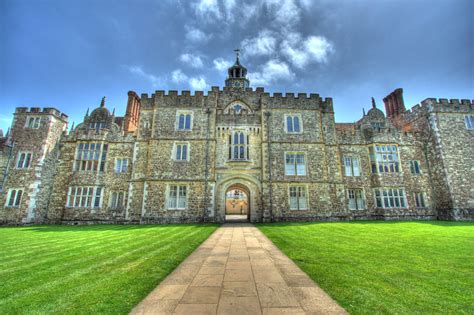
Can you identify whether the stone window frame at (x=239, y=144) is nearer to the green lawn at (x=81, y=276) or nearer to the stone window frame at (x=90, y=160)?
the stone window frame at (x=90, y=160)

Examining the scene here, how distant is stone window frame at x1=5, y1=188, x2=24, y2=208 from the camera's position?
788 inches

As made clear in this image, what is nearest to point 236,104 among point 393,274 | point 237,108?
point 237,108

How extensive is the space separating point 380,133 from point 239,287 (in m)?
24.1

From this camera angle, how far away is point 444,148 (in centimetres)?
2239

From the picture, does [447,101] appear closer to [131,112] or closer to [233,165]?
[233,165]

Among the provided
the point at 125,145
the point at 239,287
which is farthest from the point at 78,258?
the point at 125,145

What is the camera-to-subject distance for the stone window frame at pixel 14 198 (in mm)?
20013

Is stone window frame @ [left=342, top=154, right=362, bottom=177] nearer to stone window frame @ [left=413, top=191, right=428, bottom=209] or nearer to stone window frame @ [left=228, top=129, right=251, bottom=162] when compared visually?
stone window frame @ [left=413, top=191, right=428, bottom=209]

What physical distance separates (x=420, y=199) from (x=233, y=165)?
1899cm

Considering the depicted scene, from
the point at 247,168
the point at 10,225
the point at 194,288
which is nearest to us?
the point at 194,288

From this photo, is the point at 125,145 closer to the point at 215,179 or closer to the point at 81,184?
the point at 81,184

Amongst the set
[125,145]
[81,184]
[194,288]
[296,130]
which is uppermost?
[296,130]

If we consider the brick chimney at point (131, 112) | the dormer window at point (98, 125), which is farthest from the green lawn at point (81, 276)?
the brick chimney at point (131, 112)

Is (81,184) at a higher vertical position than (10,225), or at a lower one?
higher
